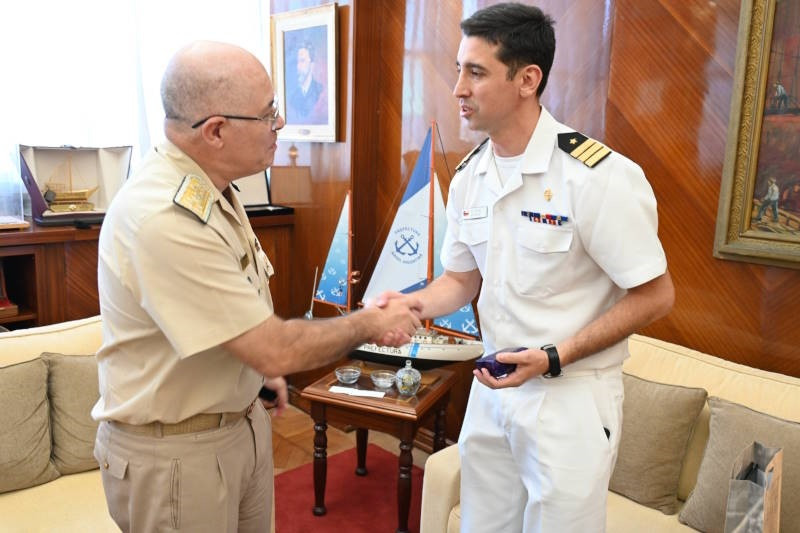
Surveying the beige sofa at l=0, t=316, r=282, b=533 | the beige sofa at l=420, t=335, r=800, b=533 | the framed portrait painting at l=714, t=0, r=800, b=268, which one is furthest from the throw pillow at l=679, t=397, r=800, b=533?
the beige sofa at l=0, t=316, r=282, b=533

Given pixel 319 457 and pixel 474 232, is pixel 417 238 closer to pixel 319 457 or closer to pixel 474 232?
pixel 319 457

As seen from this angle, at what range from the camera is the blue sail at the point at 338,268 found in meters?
3.10

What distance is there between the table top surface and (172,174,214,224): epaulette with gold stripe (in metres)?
1.35

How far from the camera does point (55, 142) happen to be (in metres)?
3.03

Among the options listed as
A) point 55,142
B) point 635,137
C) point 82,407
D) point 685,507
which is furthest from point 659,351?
point 55,142

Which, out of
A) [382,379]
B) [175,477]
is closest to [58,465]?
[175,477]

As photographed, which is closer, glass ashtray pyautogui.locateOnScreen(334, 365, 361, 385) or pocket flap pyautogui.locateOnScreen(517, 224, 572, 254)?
pocket flap pyautogui.locateOnScreen(517, 224, 572, 254)

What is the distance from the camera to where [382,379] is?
258 centimetres

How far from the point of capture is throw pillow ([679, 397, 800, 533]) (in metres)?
1.67

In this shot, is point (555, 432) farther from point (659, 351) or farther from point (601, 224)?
point (659, 351)

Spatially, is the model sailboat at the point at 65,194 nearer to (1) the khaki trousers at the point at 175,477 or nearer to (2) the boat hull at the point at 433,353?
(2) the boat hull at the point at 433,353

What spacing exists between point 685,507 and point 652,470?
0.13m

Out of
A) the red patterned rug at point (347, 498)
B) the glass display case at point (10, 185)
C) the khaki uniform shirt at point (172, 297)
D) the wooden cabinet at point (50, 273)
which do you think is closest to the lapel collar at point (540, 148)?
the khaki uniform shirt at point (172, 297)

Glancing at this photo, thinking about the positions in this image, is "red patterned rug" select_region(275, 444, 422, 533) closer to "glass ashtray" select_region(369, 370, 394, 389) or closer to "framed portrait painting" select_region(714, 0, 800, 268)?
"glass ashtray" select_region(369, 370, 394, 389)
